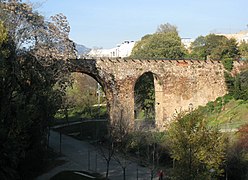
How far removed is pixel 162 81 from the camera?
92.4 ft

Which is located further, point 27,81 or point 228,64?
point 228,64

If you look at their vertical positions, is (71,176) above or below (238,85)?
below

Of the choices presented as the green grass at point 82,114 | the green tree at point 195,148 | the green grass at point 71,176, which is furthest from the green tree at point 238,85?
the green tree at point 195,148

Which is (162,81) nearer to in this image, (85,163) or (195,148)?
(85,163)

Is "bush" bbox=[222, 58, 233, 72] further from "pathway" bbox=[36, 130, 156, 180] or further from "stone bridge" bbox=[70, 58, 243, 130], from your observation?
"pathway" bbox=[36, 130, 156, 180]

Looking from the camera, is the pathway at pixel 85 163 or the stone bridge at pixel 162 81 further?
the stone bridge at pixel 162 81

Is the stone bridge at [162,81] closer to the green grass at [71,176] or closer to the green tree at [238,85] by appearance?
the green tree at [238,85]

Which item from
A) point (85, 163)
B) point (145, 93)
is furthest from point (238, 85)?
point (85, 163)

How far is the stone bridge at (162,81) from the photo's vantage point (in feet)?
84.8

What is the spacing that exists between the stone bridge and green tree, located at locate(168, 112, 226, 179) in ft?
38.2

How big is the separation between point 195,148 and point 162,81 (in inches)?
616

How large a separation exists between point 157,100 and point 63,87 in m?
11.5

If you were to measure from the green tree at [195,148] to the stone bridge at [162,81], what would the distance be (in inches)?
458

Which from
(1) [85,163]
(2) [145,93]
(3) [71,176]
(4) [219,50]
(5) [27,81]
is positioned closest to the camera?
(5) [27,81]
